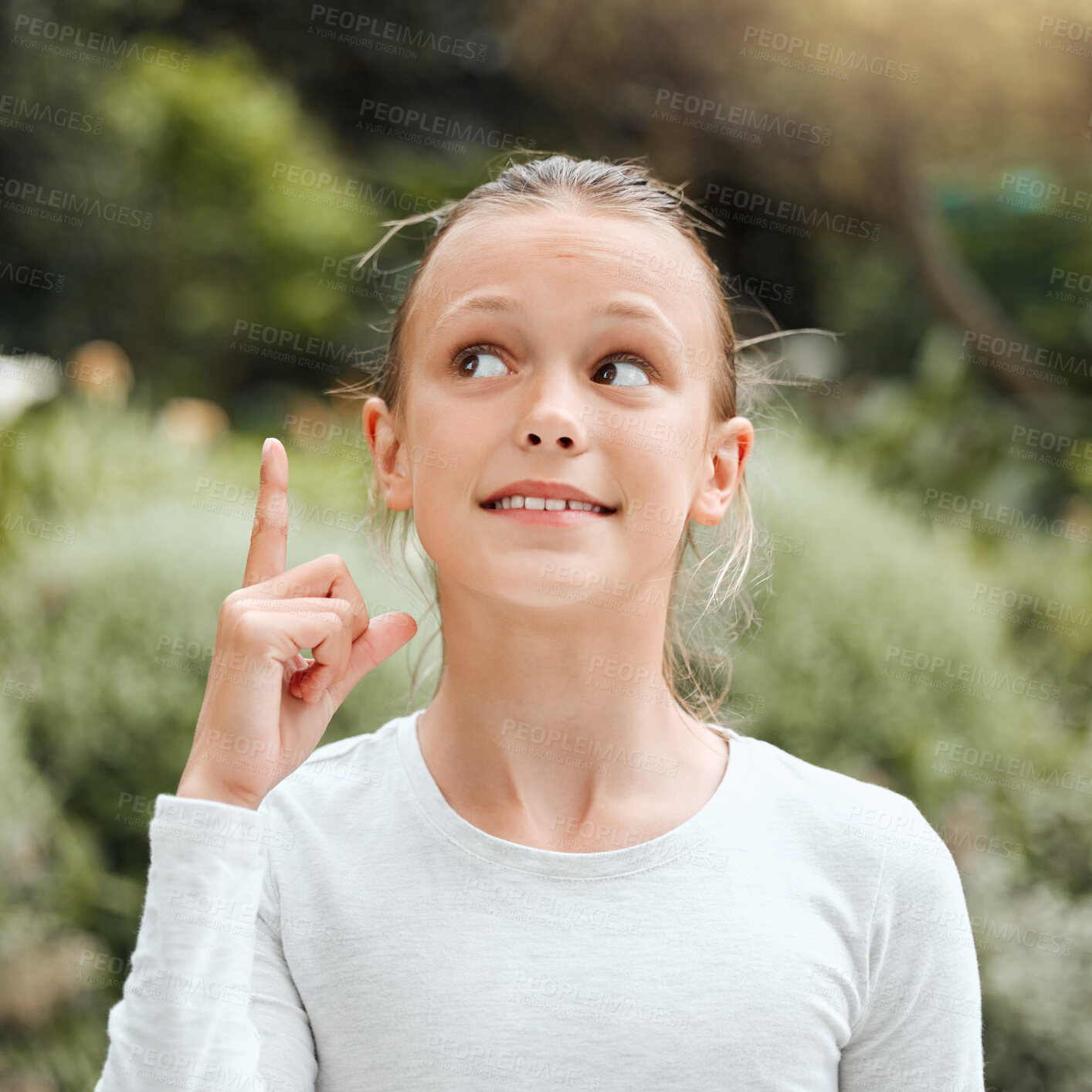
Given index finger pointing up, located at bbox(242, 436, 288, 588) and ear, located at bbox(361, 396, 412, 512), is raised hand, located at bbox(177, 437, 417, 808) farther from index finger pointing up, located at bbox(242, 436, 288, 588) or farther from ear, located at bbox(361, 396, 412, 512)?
ear, located at bbox(361, 396, 412, 512)

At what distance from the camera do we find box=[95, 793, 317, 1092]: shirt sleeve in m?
1.31

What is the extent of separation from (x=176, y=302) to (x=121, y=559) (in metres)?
6.14

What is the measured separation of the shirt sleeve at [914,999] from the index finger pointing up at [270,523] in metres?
0.96

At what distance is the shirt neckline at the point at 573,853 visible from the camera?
1524 millimetres

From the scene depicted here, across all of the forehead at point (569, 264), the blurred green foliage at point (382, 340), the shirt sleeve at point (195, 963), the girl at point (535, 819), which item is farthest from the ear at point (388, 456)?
the blurred green foliage at point (382, 340)

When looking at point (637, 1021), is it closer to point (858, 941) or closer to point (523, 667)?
point (858, 941)

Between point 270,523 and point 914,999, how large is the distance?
43.5 inches

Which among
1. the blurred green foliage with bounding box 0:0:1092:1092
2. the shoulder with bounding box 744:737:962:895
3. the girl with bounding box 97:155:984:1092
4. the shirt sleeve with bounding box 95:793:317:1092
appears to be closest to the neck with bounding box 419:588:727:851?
the girl with bounding box 97:155:984:1092

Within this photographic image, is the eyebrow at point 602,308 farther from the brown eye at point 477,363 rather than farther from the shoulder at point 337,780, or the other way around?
the shoulder at point 337,780

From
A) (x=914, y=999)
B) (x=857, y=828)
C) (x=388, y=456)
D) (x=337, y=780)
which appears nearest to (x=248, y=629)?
(x=337, y=780)

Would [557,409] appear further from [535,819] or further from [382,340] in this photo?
[382,340]

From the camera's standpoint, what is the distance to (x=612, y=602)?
162cm

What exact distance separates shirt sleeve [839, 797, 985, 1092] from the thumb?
2.49 ft

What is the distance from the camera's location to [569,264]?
1.55 metres
